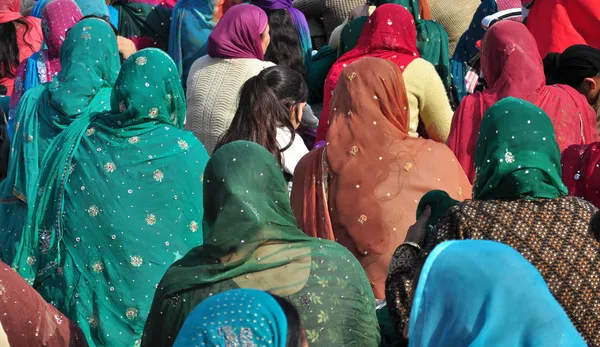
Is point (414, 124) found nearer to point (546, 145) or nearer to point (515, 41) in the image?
point (515, 41)

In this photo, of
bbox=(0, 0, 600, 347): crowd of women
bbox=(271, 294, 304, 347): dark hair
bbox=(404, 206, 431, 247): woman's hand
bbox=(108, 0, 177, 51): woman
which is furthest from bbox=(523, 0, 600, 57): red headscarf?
bbox=(271, 294, 304, 347): dark hair

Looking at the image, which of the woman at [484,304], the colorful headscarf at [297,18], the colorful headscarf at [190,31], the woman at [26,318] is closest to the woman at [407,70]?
the colorful headscarf at [297,18]

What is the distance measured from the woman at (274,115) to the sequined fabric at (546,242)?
174 cm

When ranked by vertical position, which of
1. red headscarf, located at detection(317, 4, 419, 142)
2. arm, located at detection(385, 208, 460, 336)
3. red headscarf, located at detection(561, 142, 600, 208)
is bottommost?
red headscarf, located at detection(317, 4, 419, 142)

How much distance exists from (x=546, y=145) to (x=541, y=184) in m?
0.18

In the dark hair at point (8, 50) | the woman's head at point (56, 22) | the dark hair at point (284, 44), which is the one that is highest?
the woman's head at point (56, 22)

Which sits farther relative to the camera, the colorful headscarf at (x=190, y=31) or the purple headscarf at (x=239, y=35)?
the colorful headscarf at (x=190, y=31)

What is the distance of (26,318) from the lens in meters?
3.36

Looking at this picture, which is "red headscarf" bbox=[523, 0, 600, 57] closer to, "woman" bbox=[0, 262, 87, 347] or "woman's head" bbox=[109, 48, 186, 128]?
"woman's head" bbox=[109, 48, 186, 128]

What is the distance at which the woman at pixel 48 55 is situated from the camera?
6.77 metres

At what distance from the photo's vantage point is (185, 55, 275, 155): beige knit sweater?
6.21 meters

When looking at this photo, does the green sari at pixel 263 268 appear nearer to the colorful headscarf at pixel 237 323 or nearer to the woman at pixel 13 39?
the colorful headscarf at pixel 237 323

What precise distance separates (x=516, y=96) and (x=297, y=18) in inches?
105

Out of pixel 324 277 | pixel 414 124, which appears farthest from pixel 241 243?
pixel 414 124
